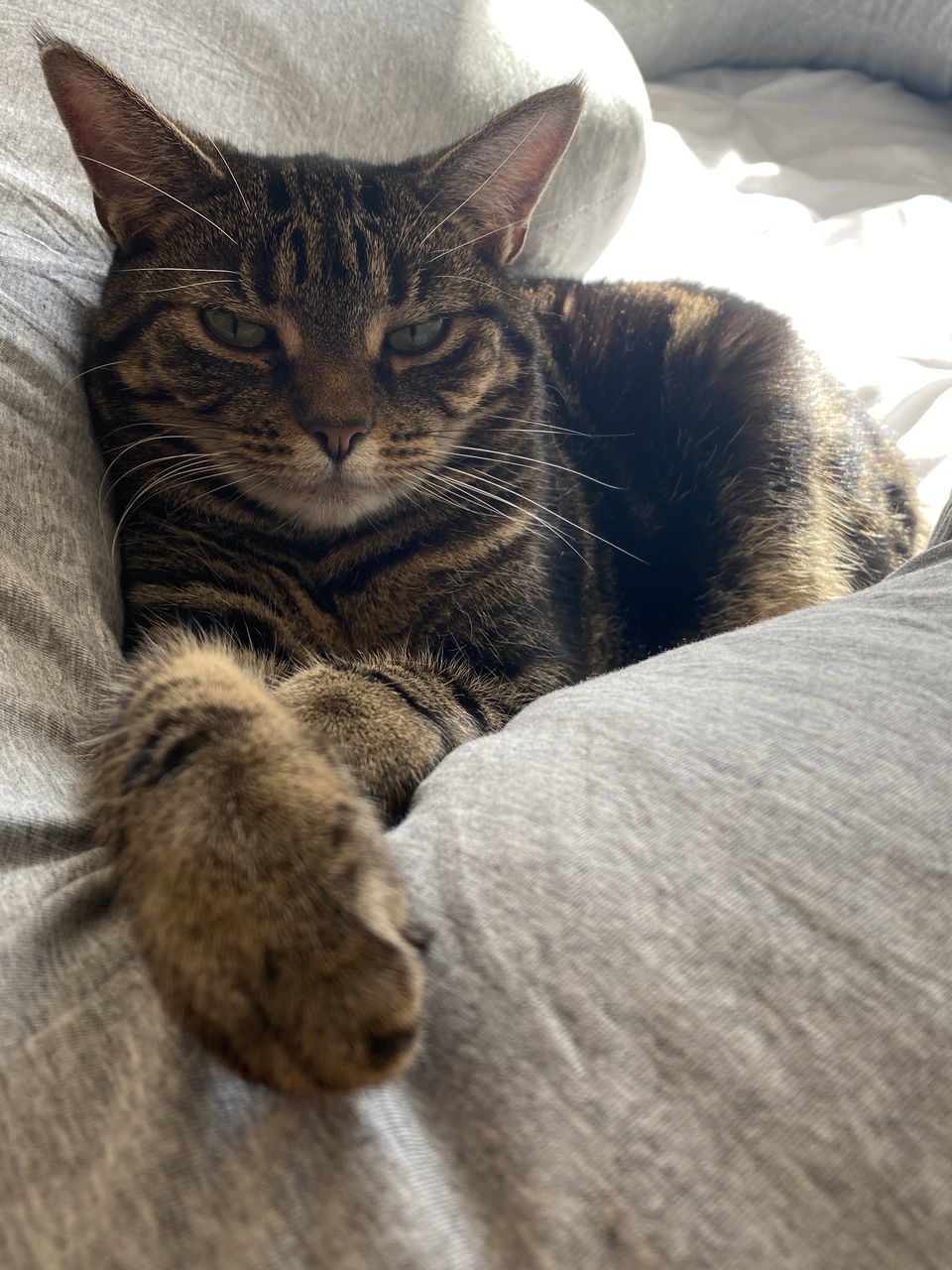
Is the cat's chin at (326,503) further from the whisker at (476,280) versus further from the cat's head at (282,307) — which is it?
the whisker at (476,280)

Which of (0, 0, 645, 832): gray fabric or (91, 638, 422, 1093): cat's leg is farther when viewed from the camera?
(0, 0, 645, 832): gray fabric

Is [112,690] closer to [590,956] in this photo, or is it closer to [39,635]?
[39,635]

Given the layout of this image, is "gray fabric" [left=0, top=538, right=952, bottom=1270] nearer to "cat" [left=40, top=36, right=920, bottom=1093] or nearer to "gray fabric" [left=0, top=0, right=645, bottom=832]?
"cat" [left=40, top=36, right=920, bottom=1093]

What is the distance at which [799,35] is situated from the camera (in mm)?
2057

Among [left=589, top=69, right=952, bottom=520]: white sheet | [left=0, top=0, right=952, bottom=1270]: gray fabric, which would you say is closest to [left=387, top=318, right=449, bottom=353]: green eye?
[left=0, top=0, right=952, bottom=1270]: gray fabric

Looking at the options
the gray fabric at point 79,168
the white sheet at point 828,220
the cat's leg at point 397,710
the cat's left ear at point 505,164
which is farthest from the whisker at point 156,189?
the white sheet at point 828,220

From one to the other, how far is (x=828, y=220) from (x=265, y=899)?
5.72 ft

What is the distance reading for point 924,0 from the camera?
1927 mm

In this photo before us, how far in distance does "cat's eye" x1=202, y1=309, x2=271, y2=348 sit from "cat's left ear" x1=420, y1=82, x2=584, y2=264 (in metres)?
0.25

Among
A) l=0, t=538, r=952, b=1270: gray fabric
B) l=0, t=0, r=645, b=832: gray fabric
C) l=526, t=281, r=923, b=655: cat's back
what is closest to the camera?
l=0, t=538, r=952, b=1270: gray fabric

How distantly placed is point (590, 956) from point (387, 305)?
26.2 inches

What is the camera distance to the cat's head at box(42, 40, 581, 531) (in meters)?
0.83

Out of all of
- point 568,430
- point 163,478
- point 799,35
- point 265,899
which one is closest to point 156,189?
point 163,478

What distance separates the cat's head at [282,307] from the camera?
83cm
